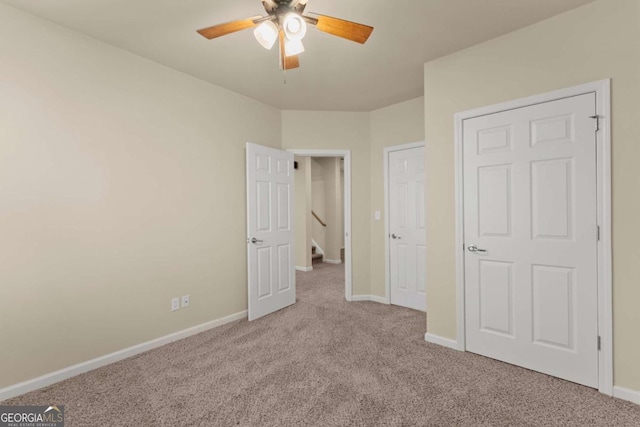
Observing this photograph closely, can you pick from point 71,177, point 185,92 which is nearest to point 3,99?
point 71,177

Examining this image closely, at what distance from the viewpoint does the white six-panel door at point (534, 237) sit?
2064 mm

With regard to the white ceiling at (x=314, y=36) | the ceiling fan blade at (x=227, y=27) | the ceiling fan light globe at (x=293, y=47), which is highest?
the white ceiling at (x=314, y=36)

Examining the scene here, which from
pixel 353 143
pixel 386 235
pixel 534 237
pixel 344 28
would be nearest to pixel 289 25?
pixel 344 28

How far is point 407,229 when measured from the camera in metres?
3.83

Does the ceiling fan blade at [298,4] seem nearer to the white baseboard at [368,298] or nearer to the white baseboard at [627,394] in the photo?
the white baseboard at [627,394]

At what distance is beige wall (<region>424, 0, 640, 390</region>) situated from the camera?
1.90 m

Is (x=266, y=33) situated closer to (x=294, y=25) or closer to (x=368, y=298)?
(x=294, y=25)

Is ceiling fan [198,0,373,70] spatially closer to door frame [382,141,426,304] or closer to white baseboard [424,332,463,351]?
door frame [382,141,426,304]

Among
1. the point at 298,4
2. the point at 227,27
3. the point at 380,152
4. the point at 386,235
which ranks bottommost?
the point at 386,235

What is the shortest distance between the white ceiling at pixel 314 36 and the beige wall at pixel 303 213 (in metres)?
2.96

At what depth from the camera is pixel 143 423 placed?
175 centimetres

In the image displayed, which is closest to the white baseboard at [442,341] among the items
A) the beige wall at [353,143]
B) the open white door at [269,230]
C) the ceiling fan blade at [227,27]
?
the beige wall at [353,143]

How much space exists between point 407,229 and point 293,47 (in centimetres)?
270

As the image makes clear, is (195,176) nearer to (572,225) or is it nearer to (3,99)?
(3,99)
